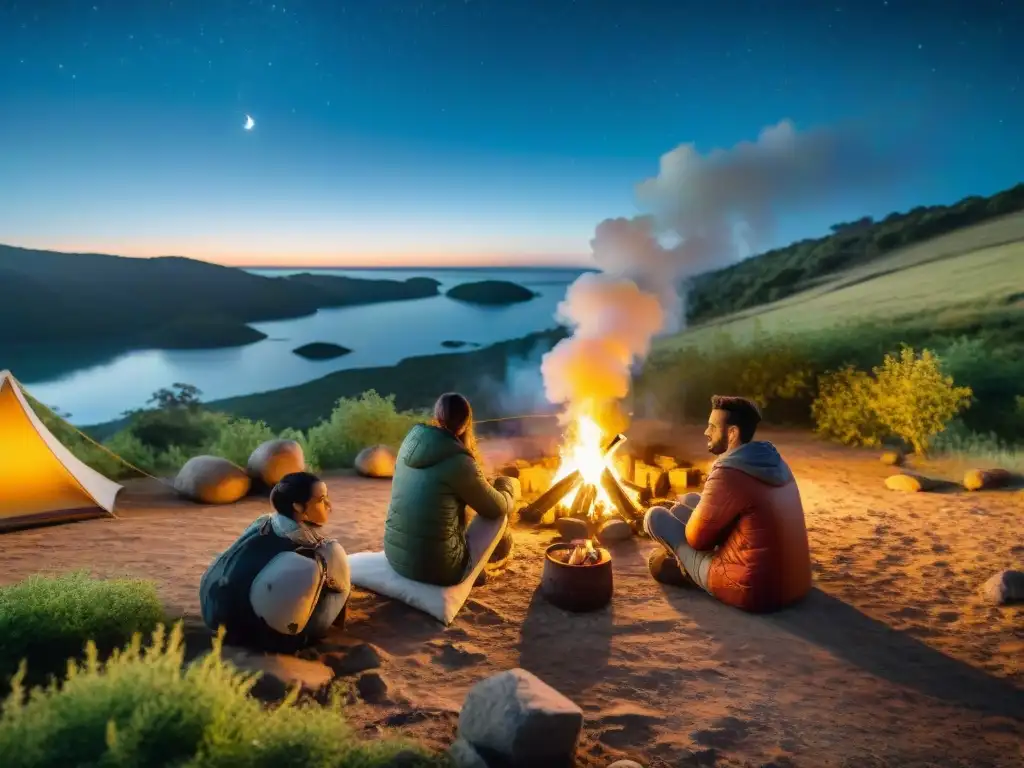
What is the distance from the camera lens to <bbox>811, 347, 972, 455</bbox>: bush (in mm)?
10180

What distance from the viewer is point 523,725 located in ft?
10.8

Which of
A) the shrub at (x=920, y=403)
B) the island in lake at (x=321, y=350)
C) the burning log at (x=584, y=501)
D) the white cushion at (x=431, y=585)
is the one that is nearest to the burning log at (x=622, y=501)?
the burning log at (x=584, y=501)


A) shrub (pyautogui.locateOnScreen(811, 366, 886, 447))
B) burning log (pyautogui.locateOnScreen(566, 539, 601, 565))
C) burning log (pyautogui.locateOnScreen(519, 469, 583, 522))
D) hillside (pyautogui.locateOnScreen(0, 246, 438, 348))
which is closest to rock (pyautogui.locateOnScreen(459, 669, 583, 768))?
burning log (pyautogui.locateOnScreen(566, 539, 601, 565))

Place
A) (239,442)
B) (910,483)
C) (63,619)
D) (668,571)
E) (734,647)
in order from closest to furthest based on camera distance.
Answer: (63,619), (734,647), (668,571), (910,483), (239,442)

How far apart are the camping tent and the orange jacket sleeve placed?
6373 millimetres

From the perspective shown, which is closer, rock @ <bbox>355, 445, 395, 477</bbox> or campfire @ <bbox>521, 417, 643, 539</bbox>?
campfire @ <bbox>521, 417, 643, 539</bbox>

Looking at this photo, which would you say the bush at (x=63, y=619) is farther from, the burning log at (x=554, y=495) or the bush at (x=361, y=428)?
the bush at (x=361, y=428)

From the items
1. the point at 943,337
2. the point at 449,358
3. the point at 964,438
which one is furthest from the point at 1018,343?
the point at 449,358

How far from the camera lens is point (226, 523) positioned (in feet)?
25.2

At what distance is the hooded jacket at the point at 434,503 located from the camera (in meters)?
5.04

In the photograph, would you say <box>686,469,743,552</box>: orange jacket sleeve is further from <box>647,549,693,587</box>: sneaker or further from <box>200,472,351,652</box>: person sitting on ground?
<box>200,472,351,652</box>: person sitting on ground

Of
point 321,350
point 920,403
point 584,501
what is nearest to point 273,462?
point 584,501

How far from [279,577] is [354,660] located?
77cm

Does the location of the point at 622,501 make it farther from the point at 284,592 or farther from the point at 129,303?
the point at 129,303
